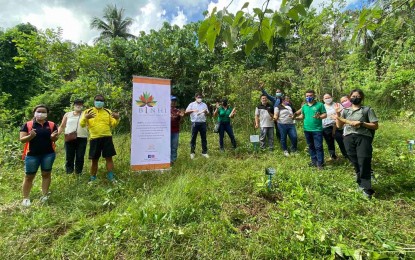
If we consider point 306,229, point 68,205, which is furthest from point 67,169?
point 306,229

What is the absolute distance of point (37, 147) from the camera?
140 inches

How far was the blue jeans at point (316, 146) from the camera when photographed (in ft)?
15.3

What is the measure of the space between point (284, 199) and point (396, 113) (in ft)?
32.6

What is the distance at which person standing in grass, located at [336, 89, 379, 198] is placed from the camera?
3.34 m

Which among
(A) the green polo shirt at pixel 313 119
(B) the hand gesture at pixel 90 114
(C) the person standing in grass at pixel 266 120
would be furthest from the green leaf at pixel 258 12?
(C) the person standing in grass at pixel 266 120

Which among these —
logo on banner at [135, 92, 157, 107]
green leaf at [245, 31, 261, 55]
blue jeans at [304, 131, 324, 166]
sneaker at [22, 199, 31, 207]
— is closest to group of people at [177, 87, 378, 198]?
blue jeans at [304, 131, 324, 166]

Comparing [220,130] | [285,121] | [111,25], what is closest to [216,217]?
[285,121]

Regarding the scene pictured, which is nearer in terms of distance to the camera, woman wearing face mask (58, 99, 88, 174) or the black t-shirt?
the black t-shirt

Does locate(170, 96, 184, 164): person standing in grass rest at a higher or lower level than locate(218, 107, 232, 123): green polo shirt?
lower

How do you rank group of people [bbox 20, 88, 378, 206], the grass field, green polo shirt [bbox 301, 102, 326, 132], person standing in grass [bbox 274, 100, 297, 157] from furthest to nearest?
person standing in grass [bbox 274, 100, 297, 157], green polo shirt [bbox 301, 102, 326, 132], group of people [bbox 20, 88, 378, 206], the grass field

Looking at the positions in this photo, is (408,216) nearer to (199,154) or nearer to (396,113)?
(199,154)

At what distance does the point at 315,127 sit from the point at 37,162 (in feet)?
15.6

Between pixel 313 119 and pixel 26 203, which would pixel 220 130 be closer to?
pixel 313 119

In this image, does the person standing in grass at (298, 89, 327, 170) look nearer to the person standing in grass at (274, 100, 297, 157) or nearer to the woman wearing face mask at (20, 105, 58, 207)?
the person standing in grass at (274, 100, 297, 157)
